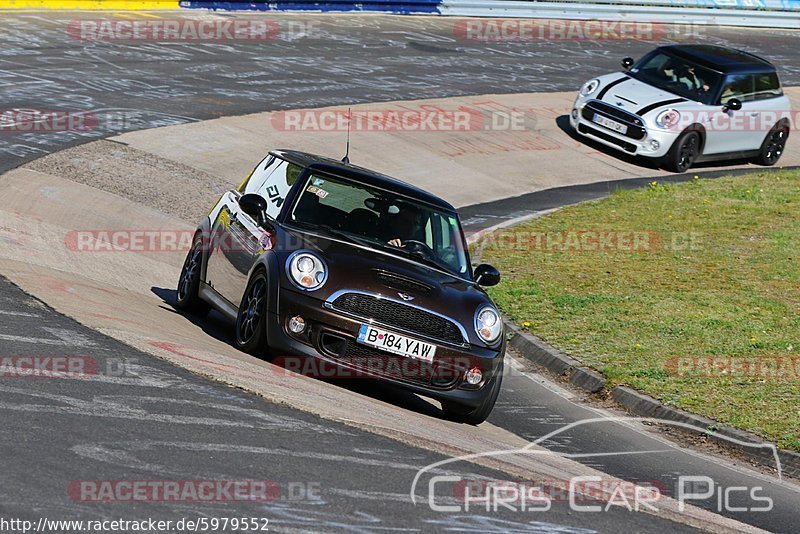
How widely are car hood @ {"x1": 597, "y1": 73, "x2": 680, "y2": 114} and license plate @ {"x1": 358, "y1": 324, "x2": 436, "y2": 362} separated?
44.6ft

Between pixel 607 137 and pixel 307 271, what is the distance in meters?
13.9

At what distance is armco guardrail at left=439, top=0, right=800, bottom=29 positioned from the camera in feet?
106

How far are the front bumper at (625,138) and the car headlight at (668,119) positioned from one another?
89mm

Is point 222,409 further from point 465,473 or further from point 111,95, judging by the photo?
point 111,95

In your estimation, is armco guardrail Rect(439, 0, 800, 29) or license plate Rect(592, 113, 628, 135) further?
armco guardrail Rect(439, 0, 800, 29)

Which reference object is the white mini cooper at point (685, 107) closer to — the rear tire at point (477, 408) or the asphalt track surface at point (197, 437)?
the asphalt track surface at point (197, 437)

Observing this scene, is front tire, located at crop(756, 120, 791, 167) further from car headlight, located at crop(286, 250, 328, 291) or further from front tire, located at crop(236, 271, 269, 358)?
car headlight, located at crop(286, 250, 328, 291)

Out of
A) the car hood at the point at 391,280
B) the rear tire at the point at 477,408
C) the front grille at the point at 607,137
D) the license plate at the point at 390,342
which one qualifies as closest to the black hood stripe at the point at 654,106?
the front grille at the point at 607,137

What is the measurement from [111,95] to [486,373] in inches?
508

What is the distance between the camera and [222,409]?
23.1 feet

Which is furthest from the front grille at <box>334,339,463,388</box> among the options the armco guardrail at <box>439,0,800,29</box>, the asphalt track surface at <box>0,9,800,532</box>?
the armco guardrail at <box>439,0,800,29</box>

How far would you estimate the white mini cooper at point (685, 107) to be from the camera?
21.1m

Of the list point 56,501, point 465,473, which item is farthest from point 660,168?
point 56,501

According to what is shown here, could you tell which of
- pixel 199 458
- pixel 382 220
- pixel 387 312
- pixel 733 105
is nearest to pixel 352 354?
pixel 387 312
